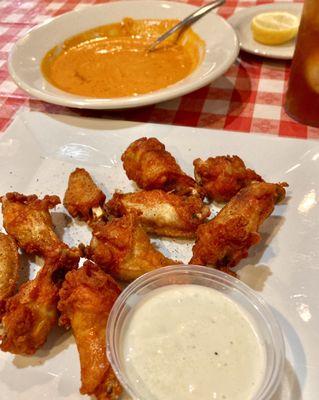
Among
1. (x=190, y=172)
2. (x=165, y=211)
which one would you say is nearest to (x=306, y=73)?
(x=190, y=172)

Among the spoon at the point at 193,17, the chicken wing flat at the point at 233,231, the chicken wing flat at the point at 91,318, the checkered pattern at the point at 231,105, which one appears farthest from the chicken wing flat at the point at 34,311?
the spoon at the point at 193,17

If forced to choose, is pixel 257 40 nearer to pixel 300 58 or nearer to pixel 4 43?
pixel 300 58

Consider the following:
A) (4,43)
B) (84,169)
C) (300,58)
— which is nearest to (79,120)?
(84,169)

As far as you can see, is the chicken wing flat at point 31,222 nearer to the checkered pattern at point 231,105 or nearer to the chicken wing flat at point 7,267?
the chicken wing flat at point 7,267

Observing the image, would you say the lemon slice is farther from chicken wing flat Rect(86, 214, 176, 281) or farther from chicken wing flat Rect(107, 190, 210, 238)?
chicken wing flat Rect(86, 214, 176, 281)

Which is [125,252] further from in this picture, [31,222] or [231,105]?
[231,105]

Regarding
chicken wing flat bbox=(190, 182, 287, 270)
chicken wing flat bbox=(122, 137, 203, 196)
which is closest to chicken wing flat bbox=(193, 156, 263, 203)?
chicken wing flat bbox=(122, 137, 203, 196)
